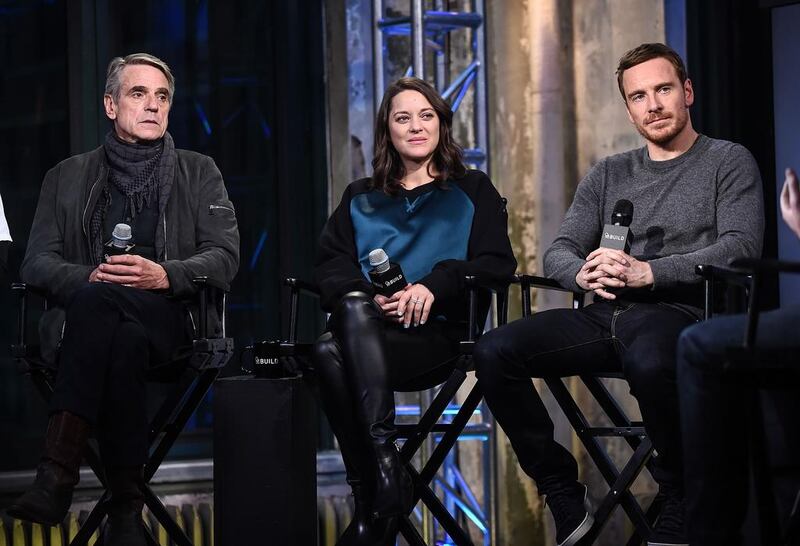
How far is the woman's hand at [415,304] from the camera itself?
3.25 metres

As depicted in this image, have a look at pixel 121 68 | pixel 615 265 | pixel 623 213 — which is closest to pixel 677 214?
pixel 623 213

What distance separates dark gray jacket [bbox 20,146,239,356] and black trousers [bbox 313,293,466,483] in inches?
19.0

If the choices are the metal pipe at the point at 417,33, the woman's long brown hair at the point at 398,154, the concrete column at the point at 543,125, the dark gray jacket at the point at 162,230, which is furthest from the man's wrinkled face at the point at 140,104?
the concrete column at the point at 543,125

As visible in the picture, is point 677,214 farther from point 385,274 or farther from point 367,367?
point 367,367

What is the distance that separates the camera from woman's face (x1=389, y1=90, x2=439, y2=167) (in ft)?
11.8

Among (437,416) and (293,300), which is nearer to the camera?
(437,416)

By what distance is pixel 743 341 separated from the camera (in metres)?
2.36

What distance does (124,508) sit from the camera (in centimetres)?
307

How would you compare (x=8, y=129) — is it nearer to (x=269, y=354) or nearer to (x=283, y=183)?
(x=283, y=183)

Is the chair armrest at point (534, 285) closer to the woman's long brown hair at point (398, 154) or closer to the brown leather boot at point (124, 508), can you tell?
the woman's long brown hair at point (398, 154)

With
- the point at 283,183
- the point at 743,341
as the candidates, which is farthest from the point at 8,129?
the point at 743,341

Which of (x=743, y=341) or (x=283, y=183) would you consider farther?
(x=283, y=183)

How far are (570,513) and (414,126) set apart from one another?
4.31 feet

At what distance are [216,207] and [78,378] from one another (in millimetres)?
864
